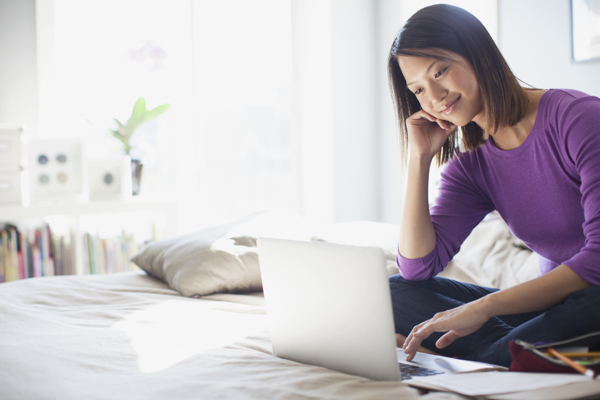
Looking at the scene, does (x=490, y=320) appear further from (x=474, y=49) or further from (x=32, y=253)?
(x=32, y=253)

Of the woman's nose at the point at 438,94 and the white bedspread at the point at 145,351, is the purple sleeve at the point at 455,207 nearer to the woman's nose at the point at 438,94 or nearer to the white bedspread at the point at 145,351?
the woman's nose at the point at 438,94

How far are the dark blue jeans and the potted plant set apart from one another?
1.97 m

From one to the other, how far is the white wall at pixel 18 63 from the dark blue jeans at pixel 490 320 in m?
2.37

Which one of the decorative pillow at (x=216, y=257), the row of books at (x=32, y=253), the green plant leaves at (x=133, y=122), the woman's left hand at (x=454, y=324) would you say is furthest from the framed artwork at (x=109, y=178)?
the woman's left hand at (x=454, y=324)

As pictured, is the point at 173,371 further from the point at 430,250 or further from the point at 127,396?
the point at 430,250

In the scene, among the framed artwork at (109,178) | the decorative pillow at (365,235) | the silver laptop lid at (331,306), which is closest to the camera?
the silver laptop lid at (331,306)

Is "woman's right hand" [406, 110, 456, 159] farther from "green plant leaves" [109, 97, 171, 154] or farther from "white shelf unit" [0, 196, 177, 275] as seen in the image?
"green plant leaves" [109, 97, 171, 154]

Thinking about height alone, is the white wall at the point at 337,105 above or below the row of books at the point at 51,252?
above

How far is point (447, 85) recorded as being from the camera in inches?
44.6

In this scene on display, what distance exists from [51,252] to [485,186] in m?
2.15

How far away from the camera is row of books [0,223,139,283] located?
2492 millimetres

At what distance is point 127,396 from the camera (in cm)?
78

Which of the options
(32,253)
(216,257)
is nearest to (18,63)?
(32,253)

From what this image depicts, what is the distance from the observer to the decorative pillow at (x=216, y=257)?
5.21 feet
